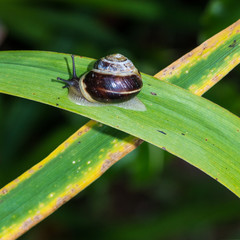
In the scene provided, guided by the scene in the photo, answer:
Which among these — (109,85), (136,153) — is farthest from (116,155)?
(136,153)

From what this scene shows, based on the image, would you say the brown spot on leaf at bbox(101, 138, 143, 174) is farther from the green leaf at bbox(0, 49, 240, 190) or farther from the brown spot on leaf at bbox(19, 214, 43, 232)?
the brown spot on leaf at bbox(19, 214, 43, 232)

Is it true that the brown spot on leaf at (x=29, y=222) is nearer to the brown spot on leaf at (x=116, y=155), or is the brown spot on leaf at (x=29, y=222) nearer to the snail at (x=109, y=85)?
the brown spot on leaf at (x=116, y=155)

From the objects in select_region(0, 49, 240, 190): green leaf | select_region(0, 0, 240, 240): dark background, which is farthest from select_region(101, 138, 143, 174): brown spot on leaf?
select_region(0, 0, 240, 240): dark background

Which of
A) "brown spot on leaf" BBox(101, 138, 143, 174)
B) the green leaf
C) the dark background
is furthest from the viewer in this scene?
the dark background

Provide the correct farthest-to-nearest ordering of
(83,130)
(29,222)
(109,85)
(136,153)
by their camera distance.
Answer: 1. (136,153)
2. (109,85)
3. (83,130)
4. (29,222)

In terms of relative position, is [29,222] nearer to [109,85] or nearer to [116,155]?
[116,155]

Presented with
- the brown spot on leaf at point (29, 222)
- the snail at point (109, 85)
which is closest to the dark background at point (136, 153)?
the snail at point (109, 85)
